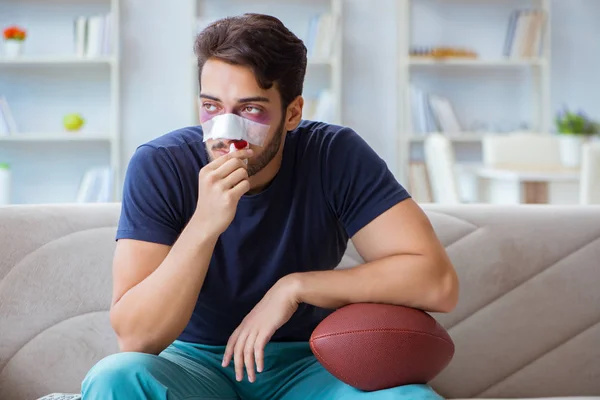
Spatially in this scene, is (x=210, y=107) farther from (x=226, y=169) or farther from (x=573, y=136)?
(x=573, y=136)

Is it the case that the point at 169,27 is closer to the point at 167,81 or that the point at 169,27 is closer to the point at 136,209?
the point at 167,81

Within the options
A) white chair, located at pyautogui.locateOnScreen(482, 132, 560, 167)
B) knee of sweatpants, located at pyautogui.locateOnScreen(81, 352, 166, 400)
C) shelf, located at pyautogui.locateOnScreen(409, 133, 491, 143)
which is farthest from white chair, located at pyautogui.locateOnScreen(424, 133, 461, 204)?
knee of sweatpants, located at pyautogui.locateOnScreen(81, 352, 166, 400)

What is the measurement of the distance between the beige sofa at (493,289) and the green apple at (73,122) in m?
3.35

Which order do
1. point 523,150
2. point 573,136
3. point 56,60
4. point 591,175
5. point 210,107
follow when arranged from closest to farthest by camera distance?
point 210,107 → point 591,175 → point 573,136 → point 523,150 → point 56,60

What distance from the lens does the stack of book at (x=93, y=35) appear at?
16.7ft

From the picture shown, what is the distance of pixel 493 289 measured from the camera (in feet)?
6.09

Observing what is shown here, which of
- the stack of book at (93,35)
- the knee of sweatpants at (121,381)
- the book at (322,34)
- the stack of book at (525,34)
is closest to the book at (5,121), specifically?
the stack of book at (93,35)

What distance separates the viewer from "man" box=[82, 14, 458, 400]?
1.42 meters

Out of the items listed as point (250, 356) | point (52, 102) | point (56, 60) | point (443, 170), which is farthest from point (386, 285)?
point (52, 102)

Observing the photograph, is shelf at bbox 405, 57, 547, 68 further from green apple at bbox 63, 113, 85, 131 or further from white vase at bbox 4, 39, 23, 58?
white vase at bbox 4, 39, 23, 58

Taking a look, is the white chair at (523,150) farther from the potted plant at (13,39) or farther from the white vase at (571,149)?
the potted plant at (13,39)

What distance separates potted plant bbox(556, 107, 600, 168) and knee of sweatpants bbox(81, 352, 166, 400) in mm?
3247

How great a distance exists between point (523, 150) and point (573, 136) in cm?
38

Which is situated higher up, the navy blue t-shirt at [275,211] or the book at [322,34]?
the book at [322,34]
